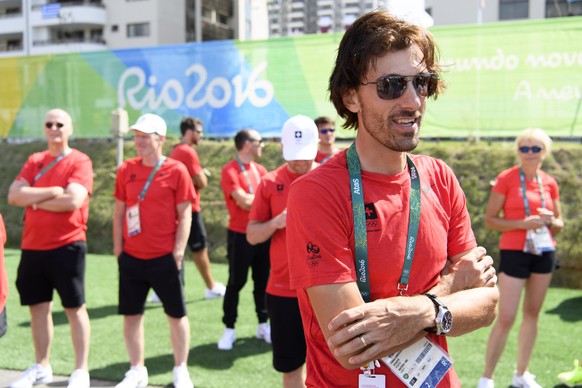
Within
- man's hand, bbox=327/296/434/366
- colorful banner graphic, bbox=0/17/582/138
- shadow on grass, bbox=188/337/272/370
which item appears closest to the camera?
man's hand, bbox=327/296/434/366

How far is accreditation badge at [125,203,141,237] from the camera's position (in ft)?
16.8

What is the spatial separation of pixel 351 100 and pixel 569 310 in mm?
6599

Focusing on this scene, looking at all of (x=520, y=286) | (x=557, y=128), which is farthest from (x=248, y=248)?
(x=557, y=128)

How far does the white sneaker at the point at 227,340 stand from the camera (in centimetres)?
628

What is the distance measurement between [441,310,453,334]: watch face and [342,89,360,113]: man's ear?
0.71 meters

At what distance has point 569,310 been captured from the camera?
7566 mm

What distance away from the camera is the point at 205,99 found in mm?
11867

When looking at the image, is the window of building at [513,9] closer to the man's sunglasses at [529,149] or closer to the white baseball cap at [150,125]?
the man's sunglasses at [529,149]

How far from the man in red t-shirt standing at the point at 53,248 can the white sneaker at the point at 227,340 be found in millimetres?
1503

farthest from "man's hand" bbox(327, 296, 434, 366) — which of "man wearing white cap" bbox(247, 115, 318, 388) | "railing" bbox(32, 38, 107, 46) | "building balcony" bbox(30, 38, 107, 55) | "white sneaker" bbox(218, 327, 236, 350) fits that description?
"railing" bbox(32, 38, 107, 46)

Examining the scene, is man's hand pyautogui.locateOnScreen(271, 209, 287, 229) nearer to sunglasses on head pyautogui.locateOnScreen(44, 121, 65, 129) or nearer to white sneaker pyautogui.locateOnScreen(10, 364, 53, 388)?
sunglasses on head pyautogui.locateOnScreen(44, 121, 65, 129)

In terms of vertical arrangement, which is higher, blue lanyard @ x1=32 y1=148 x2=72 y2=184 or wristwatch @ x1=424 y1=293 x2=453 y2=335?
blue lanyard @ x1=32 y1=148 x2=72 y2=184

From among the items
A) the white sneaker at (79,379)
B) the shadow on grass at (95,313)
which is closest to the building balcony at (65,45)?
the shadow on grass at (95,313)

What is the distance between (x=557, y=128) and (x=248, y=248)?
578 centimetres
